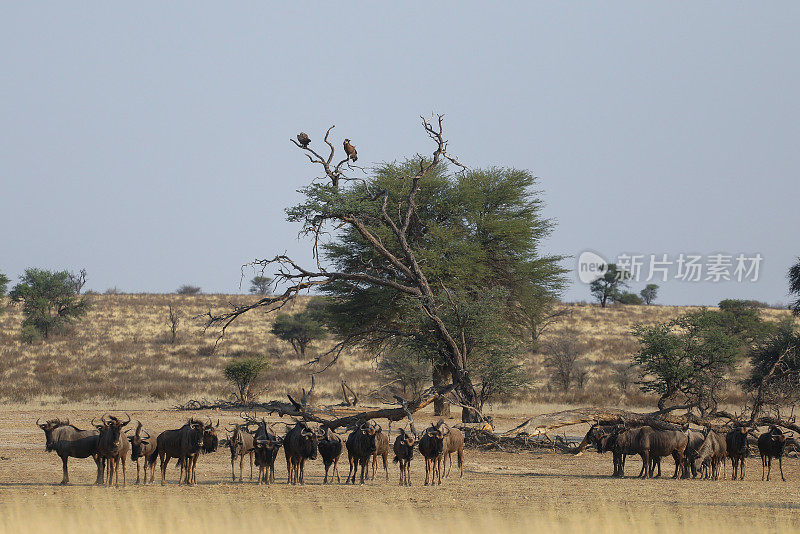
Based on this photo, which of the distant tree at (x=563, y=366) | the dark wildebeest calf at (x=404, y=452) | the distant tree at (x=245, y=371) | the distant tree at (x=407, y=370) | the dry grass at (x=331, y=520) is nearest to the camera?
the dry grass at (x=331, y=520)

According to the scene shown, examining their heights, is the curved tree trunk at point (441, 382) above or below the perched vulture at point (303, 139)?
below

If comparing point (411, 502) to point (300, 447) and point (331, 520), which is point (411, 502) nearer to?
point (331, 520)

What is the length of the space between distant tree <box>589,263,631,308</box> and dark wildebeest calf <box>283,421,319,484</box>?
76.0m

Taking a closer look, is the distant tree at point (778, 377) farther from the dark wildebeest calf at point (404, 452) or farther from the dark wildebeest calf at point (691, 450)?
the dark wildebeest calf at point (404, 452)

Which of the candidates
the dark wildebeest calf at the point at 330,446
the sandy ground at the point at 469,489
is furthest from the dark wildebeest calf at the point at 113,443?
the dark wildebeest calf at the point at 330,446

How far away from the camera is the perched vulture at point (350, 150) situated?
78.1 feet

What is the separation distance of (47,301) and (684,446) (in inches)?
2121

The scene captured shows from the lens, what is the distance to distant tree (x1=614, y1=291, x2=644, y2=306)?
306 ft

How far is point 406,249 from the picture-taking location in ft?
84.1

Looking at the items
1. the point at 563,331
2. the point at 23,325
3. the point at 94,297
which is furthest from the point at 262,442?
the point at 94,297

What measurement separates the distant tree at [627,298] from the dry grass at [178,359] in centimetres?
658

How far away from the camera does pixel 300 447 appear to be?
16.9 m

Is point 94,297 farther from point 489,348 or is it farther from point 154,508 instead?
point 154,508

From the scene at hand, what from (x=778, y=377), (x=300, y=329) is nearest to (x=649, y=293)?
(x=300, y=329)
